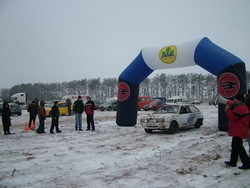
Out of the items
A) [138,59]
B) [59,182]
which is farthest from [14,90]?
[59,182]

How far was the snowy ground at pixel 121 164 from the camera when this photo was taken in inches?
192

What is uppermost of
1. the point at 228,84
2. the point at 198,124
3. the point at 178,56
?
the point at 178,56

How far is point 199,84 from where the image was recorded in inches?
3792

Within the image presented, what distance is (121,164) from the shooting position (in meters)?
6.20

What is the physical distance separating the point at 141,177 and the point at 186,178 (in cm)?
98

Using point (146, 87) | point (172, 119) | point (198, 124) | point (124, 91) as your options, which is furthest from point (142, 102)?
point (146, 87)

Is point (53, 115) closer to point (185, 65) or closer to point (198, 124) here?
point (185, 65)

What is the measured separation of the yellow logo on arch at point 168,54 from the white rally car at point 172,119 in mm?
2788

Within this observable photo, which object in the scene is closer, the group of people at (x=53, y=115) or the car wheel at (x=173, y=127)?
the car wheel at (x=173, y=127)

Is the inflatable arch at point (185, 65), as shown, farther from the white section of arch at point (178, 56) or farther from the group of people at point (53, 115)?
the group of people at point (53, 115)

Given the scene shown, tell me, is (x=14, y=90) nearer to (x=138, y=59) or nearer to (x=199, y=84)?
(x=199, y=84)

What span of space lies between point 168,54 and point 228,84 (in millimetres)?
3864

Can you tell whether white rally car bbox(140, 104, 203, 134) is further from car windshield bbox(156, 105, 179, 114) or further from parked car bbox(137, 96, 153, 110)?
parked car bbox(137, 96, 153, 110)

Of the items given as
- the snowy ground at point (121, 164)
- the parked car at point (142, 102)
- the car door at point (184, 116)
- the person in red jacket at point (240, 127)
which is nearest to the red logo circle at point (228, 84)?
the car door at point (184, 116)
